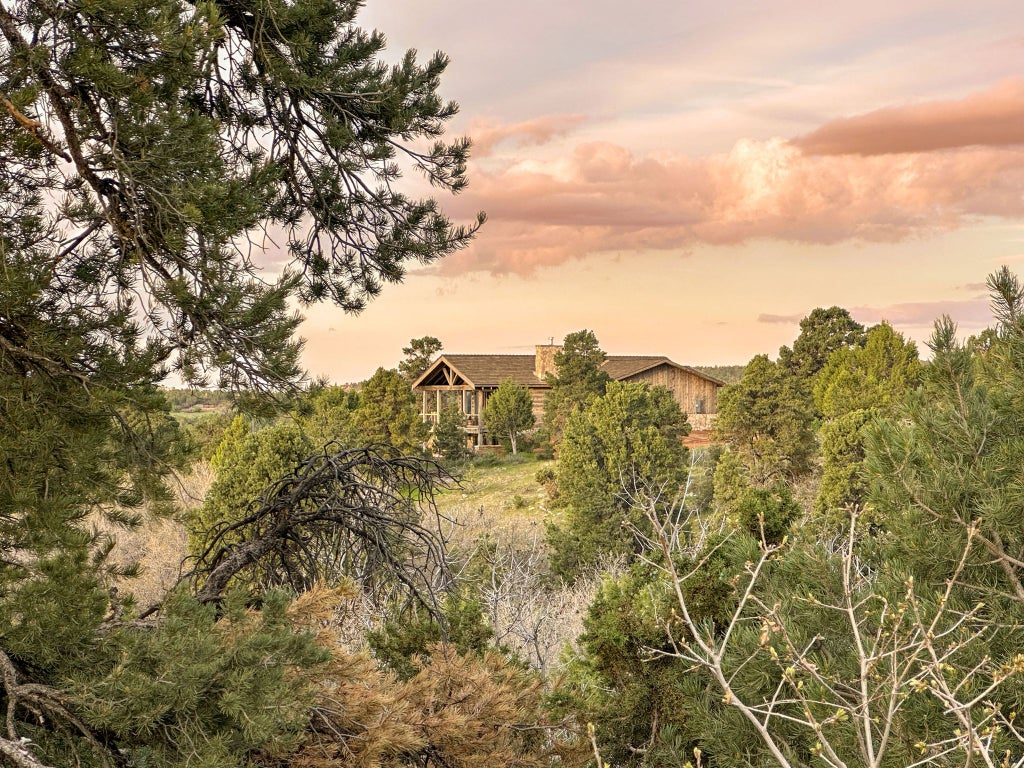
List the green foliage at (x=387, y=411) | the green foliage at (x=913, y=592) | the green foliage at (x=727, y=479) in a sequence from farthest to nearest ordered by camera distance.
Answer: the green foliage at (x=387, y=411) < the green foliage at (x=727, y=479) < the green foliage at (x=913, y=592)

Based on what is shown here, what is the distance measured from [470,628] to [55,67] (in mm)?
3982

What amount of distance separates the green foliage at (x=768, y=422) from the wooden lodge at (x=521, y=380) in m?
13.3

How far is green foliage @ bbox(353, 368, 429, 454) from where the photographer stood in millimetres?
31781

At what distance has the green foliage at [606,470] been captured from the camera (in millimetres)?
19812

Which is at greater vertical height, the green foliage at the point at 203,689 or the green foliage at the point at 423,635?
the green foliage at the point at 203,689

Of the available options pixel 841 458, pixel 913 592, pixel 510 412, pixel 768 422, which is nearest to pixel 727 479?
pixel 841 458

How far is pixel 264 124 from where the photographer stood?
656 cm

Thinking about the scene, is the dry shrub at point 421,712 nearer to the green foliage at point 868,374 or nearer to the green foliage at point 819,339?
the green foliage at point 868,374

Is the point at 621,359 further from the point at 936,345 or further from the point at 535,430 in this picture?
the point at 936,345

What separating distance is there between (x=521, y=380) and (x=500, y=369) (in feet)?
3.76

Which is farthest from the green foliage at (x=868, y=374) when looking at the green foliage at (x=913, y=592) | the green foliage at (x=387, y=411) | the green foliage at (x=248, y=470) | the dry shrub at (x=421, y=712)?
the dry shrub at (x=421, y=712)

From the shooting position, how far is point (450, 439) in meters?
34.4

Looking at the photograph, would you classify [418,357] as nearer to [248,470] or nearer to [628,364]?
[628,364]

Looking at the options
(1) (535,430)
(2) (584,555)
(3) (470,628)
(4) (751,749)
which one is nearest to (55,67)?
(3) (470,628)
